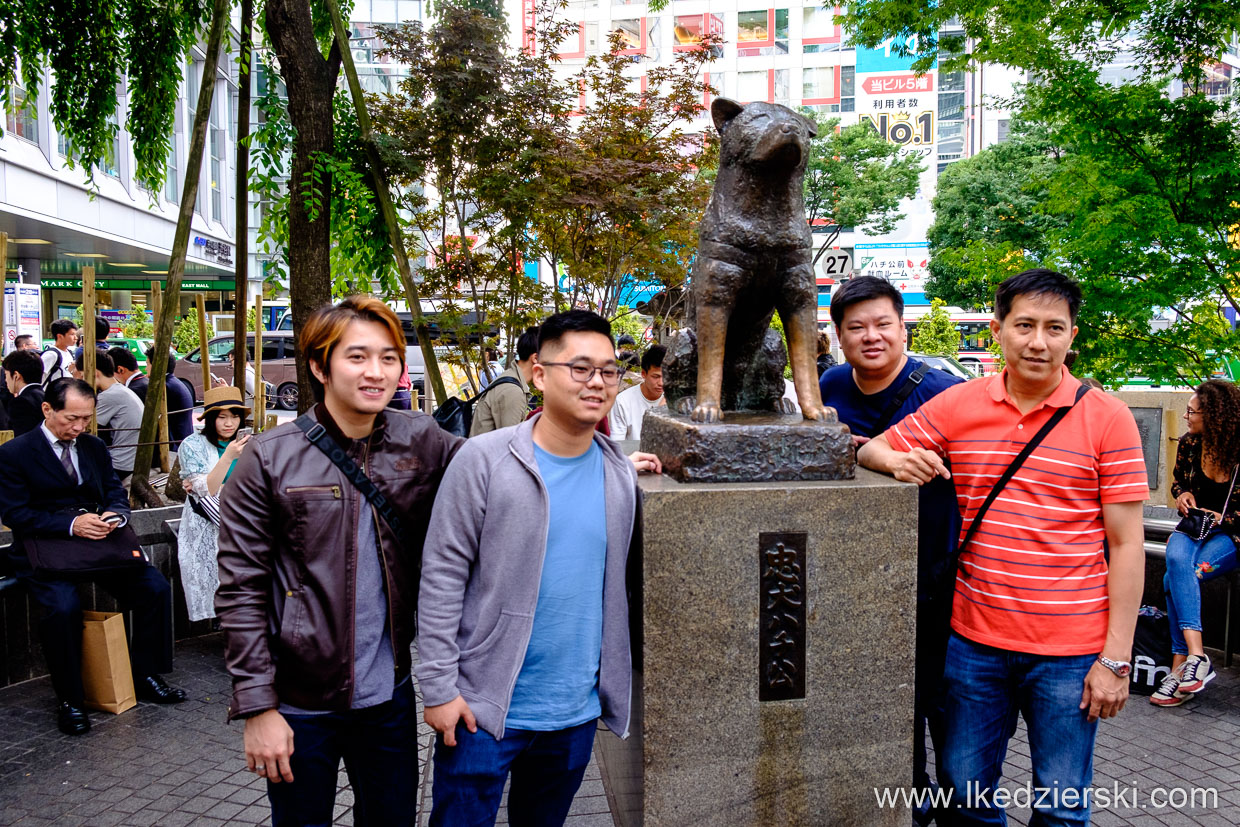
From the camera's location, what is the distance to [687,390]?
3.26 meters

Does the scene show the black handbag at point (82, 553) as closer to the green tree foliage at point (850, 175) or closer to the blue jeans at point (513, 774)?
the blue jeans at point (513, 774)

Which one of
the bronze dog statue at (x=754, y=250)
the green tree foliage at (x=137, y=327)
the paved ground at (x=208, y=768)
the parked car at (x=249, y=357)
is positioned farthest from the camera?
the green tree foliage at (x=137, y=327)

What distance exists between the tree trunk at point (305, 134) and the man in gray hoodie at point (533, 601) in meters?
4.75

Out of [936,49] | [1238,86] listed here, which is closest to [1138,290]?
[1238,86]

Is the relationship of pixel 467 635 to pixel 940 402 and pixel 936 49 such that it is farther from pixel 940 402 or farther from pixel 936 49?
pixel 936 49

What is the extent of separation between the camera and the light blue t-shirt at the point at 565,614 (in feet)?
7.65

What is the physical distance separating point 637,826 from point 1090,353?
17.0ft

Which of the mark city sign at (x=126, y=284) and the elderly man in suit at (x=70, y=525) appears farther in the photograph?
the mark city sign at (x=126, y=284)

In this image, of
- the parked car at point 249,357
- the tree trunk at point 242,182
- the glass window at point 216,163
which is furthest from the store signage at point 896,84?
the tree trunk at point 242,182

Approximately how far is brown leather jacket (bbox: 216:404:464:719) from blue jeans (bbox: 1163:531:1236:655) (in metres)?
A: 4.50

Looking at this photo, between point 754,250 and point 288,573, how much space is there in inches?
70.8

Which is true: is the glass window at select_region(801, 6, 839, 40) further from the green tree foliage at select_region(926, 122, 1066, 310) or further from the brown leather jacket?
the brown leather jacket

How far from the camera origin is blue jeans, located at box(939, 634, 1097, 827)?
245 cm

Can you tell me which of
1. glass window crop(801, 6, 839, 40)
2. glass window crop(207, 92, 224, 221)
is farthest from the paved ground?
glass window crop(801, 6, 839, 40)
